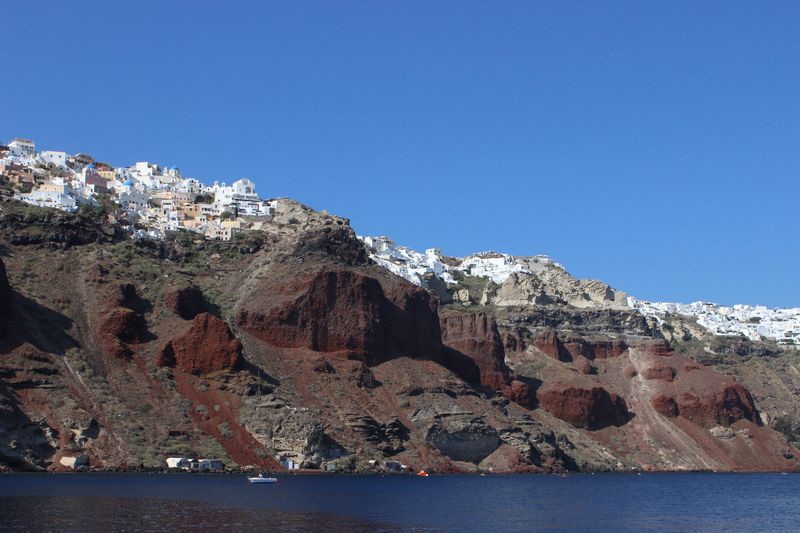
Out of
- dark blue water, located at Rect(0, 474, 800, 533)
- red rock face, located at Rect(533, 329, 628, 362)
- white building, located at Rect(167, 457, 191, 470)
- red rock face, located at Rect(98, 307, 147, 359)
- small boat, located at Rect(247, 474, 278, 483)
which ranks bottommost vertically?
dark blue water, located at Rect(0, 474, 800, 533)

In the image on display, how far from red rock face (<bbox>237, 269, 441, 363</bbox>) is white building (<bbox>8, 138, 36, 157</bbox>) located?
66559 millimetres

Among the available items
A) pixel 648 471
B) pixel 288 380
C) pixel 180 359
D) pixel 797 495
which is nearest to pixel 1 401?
pixel 180 359

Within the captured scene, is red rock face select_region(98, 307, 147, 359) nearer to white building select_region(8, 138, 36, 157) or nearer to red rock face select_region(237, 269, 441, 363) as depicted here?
red rock face select_region(237, 269, 441, 363)

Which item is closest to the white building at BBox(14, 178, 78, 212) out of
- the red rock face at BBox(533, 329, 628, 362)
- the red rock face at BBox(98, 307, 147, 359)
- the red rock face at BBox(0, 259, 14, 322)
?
the red rock face at BBox(98, 307, 147, 359)

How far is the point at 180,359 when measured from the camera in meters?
115

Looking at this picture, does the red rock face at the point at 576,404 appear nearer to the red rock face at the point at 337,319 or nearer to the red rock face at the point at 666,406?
the red rock face at the point at 666,406

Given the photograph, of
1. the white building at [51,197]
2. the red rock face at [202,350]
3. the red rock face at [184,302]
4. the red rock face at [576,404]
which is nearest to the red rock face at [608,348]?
the red rock face at [576,404]

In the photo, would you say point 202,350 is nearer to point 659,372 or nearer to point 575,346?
point 575,346

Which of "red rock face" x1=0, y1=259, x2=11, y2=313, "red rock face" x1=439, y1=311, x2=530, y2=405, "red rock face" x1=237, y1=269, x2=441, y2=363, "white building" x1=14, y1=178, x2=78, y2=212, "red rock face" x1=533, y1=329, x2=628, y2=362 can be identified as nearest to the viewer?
"red rock face" x1=0, y1=259, x2=11, y2=313

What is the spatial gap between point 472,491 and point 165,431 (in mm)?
30759

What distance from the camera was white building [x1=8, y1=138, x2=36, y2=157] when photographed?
178m

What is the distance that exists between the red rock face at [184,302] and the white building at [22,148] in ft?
212

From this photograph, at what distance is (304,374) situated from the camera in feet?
408

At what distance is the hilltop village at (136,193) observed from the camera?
154 metres
